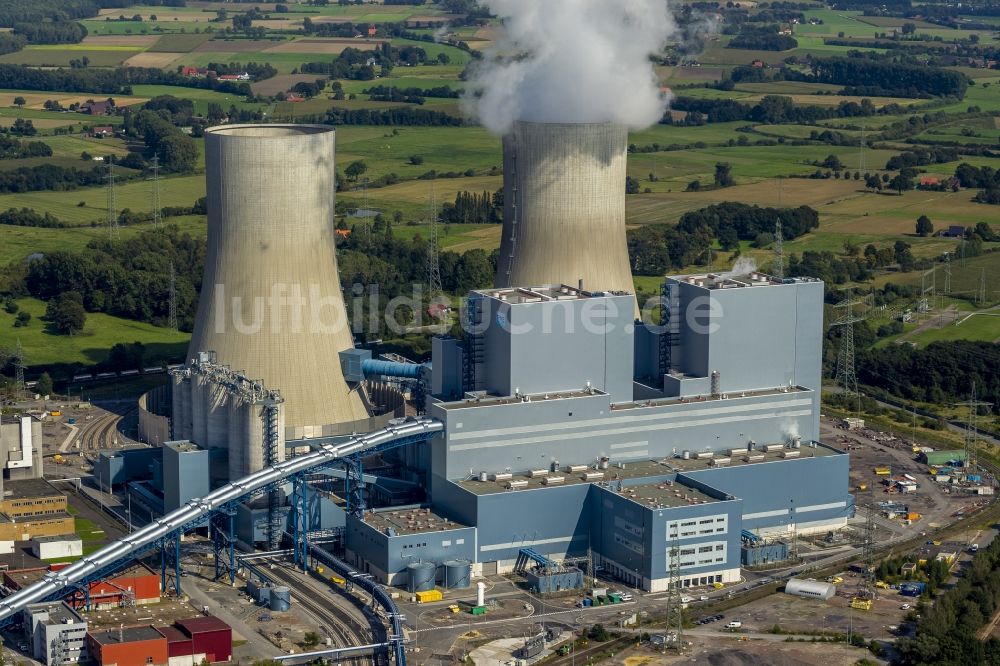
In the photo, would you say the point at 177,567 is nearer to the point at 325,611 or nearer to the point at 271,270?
the point at 325,611

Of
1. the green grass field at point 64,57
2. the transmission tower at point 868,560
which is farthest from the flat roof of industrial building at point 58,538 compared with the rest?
the green grass field at point 64,57

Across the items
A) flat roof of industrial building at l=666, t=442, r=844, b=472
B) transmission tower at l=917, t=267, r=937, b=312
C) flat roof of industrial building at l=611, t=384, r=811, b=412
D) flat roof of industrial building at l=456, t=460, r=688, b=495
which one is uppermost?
flat roof of industrial building at l=611, t=384, r=811, b=412

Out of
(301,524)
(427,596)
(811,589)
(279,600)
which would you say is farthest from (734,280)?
(279,600)

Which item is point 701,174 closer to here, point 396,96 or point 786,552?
point 396,96

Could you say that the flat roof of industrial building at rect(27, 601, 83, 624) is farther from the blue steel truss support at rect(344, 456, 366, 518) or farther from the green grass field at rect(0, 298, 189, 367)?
the green grass field at rect(0, 298, 189, 367)

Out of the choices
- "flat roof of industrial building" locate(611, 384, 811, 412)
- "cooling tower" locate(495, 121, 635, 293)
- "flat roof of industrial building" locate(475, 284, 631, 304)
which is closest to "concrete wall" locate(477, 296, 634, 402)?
"flat roof of industrial building" locate(475, 284, 631, 304)

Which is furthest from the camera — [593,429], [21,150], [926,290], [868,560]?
[21,150]
